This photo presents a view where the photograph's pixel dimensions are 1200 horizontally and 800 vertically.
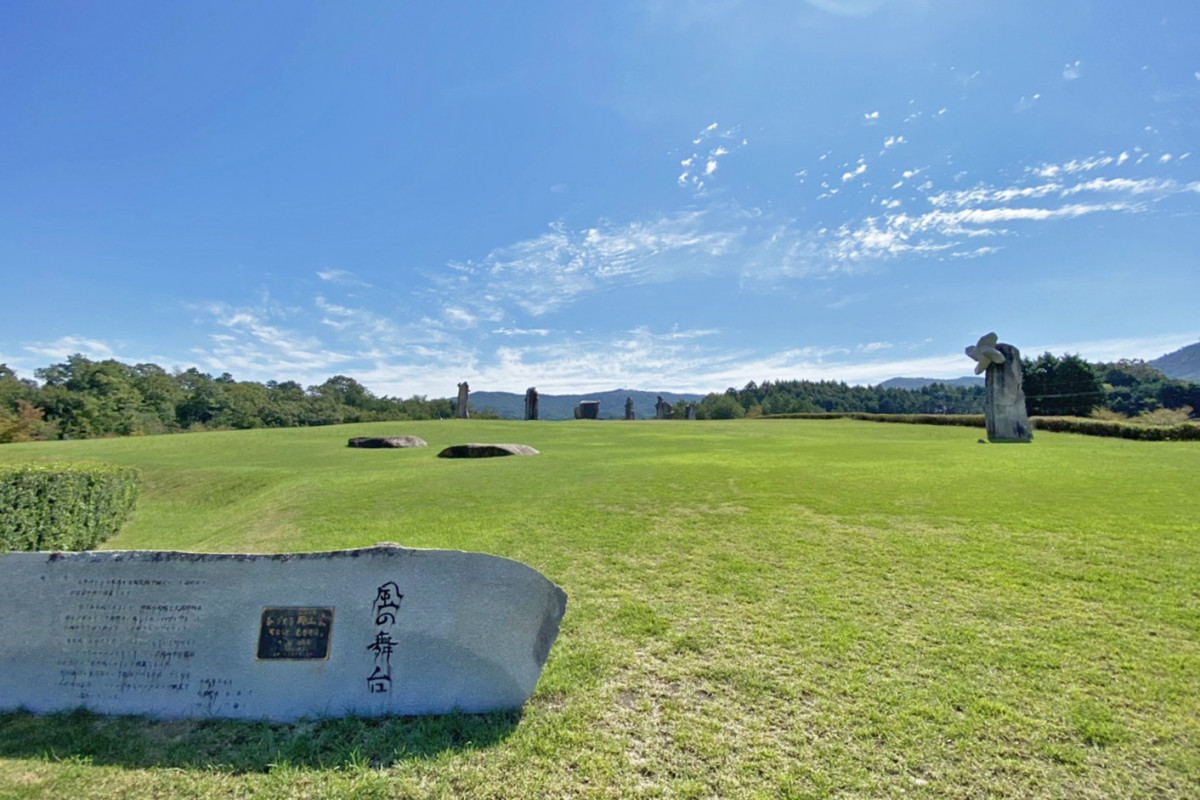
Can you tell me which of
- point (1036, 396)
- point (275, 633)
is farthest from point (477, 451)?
point (1036, 396)

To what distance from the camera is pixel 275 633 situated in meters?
3.81

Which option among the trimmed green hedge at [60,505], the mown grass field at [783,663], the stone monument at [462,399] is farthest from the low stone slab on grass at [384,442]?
the stone monument at [462,399]

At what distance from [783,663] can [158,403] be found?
72931 mm

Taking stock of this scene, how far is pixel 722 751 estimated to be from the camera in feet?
9.87

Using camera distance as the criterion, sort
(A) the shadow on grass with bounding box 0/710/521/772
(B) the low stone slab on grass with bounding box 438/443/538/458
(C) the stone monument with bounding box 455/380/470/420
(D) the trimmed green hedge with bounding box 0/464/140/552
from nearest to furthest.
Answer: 1. (A) the shadow on grass with bounding box 0/710/521/772
2. (D) the trimmed green hedge with bounding box 0/464/140/552
3. (B) the low stone slab on grass with bounding box 438/443/538/458
4. (C) the stone monument with bounding box 455/380/470/420

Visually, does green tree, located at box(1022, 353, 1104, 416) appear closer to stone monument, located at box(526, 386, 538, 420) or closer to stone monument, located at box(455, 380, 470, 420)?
stone monument, located at box(526, 386, 538, 420)

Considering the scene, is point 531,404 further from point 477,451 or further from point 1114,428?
point 1114,428

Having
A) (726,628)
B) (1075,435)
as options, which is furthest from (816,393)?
(726,628)

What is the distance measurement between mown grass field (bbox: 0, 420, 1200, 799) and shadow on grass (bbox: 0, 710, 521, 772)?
0.06 ft

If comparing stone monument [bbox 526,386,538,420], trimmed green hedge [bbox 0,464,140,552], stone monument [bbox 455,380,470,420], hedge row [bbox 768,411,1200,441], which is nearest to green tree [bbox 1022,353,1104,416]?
hedge row [bbox 768,411,1200,441]

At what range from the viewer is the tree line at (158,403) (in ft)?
140

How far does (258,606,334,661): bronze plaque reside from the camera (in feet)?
12.3

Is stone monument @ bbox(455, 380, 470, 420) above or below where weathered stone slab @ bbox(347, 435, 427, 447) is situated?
above

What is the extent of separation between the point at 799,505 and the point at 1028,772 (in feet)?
19.4
